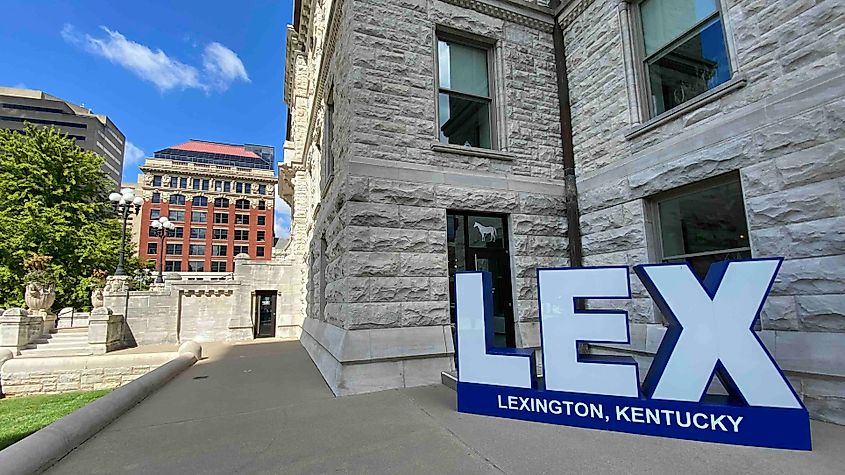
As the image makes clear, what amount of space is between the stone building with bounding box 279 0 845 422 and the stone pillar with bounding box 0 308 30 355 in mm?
14906

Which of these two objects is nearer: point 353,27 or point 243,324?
point 353,27

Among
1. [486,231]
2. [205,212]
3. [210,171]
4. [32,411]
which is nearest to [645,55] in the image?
[486,231]

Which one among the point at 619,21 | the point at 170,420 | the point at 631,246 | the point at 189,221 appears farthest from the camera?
the point at 189,221

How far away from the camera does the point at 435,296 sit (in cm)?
666

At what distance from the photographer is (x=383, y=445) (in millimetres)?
3848

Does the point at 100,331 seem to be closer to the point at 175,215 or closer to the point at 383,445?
the point at 383,445

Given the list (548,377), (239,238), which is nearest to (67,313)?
(548,377)

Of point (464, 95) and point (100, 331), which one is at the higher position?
point (464, 95)

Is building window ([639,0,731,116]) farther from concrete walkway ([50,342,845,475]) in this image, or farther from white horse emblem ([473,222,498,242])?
concrete walkway ([50,342,845,475])

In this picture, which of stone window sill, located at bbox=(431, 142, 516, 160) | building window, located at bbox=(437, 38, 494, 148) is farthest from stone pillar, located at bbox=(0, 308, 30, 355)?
building window, located at bbox=(437, 38, 494, 148)

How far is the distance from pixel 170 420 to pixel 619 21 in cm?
927

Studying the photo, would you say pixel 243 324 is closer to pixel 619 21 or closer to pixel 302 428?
pixel 302 428

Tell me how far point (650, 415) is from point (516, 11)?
25.6 feet

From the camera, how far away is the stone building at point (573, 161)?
14.9ft
